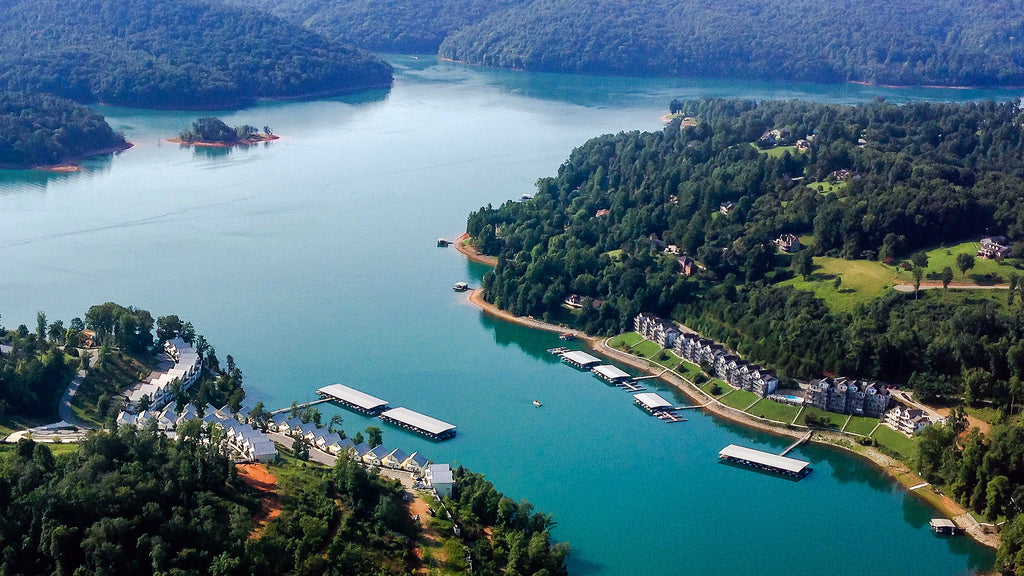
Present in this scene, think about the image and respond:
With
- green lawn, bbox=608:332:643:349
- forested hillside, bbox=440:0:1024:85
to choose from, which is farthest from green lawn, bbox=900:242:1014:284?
forested hillside, bbox=440:0:1024:85

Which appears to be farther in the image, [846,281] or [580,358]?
[846,281]

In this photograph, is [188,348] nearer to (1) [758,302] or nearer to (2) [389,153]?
(1) [758,302]

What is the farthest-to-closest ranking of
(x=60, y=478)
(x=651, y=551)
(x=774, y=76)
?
(x=774, y=76), (x=651, y=551), (x=60, y=478)

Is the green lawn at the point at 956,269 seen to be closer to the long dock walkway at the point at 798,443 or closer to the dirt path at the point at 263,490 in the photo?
the long dock walkway at the point at 798,443

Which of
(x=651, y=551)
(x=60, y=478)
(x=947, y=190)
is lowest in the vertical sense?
(x=651, y=551)

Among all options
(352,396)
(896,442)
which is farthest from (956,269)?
(352,396)

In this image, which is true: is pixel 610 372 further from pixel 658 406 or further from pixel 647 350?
pixel 658 406

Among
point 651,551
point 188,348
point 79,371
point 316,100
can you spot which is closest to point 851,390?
point 651,551
